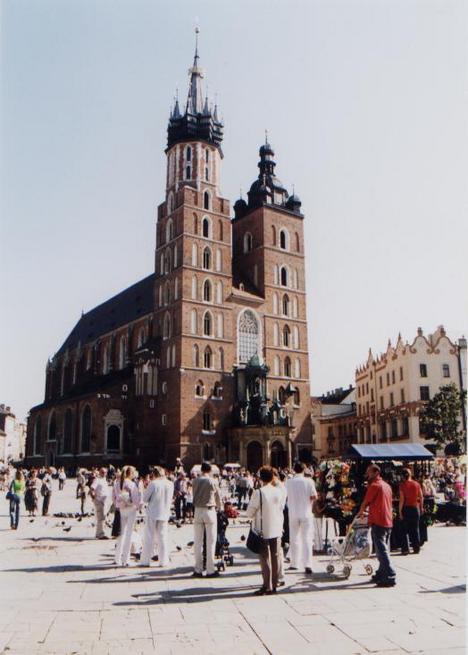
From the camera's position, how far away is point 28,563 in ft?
34.2

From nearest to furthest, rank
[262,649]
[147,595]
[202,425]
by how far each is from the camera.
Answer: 1. [262,649]
2. [147,595]
3. [202,425]

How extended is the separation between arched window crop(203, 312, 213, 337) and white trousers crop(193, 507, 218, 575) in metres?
36.4

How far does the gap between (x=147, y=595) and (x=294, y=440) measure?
131ft

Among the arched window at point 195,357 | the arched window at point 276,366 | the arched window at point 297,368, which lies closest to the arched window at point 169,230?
the arched window at point 195,357

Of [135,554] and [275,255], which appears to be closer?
[135,554]

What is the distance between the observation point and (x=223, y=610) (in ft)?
22.8

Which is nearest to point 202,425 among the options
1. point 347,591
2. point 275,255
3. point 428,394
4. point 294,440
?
point 294,440

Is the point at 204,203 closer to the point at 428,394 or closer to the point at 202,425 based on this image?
the point at 202,425

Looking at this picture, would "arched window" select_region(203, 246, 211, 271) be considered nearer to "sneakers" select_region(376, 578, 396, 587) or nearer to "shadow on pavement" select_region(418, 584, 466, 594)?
"sneakers" select_region(376, 578, 396, 587)

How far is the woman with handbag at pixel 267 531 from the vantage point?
7911mm

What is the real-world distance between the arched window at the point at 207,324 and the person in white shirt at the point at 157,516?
35523 millimetres

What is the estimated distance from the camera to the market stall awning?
1603 cm

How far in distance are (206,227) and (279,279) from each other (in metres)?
7.89

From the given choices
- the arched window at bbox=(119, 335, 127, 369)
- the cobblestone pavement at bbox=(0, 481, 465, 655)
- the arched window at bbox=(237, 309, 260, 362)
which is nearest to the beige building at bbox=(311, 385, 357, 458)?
the arched window at bbox=(237, 309, 260, 362)
